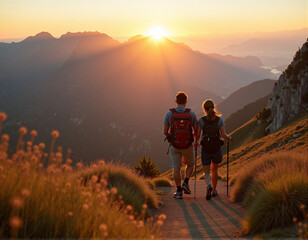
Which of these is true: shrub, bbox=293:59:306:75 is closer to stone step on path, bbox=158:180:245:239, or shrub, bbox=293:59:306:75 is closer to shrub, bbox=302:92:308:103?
shrub, bbox=302:92:308:103

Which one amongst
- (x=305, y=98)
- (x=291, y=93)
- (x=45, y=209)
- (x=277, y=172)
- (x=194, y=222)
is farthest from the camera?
(x=291, y=93)

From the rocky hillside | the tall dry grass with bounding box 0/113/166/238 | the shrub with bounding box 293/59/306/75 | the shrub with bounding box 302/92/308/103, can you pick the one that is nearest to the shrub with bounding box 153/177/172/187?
the tall dry grass with bounding box 0/113/166/238

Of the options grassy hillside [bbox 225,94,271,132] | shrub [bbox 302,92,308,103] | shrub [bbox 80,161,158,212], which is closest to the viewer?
shrub [bbox 80,161,158,212]

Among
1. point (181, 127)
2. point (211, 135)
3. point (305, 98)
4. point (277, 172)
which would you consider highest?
point (305, 98)

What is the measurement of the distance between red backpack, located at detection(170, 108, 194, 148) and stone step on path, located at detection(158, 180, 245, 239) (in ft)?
6.10

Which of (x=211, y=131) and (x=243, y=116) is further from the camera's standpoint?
(x=243, y=116)

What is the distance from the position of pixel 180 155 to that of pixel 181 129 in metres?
0.98

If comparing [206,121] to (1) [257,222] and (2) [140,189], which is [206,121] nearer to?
(2) [140,189]

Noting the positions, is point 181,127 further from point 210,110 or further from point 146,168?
point 146,168

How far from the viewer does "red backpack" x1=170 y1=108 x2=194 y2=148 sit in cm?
990

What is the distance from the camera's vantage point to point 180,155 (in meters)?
10.5

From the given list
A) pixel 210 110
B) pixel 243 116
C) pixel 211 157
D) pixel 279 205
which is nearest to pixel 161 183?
pixel 211 157

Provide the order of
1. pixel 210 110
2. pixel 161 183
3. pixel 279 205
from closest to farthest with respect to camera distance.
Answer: pixel 279 205, pixel 210 110, pixel 161 183

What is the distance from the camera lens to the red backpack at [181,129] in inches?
390
